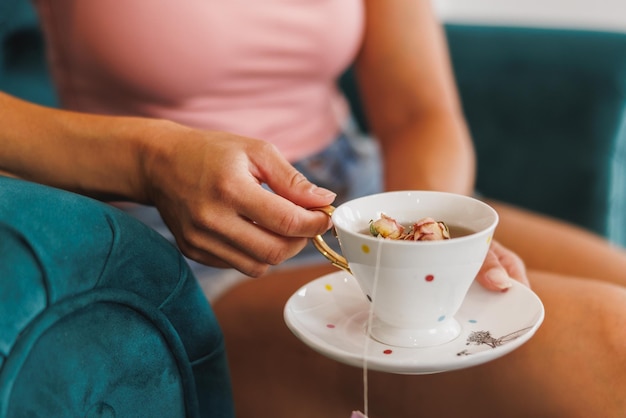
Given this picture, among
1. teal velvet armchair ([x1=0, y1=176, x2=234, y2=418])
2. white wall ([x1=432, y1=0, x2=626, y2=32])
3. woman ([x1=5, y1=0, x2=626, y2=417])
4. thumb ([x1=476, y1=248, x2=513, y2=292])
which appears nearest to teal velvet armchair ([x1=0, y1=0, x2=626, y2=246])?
woman ([x1=5, y1=0, x2=626, y2=417])

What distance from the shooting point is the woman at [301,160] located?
1.99 feet

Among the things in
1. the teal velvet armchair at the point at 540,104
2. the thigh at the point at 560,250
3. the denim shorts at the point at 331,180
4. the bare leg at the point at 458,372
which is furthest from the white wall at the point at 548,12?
the bare leg at the point at 458,372

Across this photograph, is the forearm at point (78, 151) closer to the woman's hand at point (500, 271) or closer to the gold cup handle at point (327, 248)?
the gold cup handle at point (327, 248)

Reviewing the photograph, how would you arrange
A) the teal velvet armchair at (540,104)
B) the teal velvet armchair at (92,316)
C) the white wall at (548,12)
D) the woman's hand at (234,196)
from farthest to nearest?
the white wall at (548,12) < the teal velvet armchair at (540,104) < the woman's hand at (234,196) < the teal velvet armchair at (92,316)

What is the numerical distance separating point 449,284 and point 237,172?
185 mm

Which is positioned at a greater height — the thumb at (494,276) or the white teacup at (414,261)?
the white teacup at (414,261)

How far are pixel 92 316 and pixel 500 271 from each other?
0.34m

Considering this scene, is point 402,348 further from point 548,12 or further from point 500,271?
point 548,12

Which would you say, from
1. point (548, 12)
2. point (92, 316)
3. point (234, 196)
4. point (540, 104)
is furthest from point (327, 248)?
point (548, 12)

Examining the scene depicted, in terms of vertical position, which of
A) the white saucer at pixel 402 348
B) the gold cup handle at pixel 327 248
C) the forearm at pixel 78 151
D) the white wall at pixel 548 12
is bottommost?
the white wall at pixel 548 12

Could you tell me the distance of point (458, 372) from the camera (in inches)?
26.1

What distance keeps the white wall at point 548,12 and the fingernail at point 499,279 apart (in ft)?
4.56

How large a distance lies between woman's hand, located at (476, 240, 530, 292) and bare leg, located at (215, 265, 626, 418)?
0.04m

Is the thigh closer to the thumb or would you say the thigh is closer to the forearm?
the thumb
